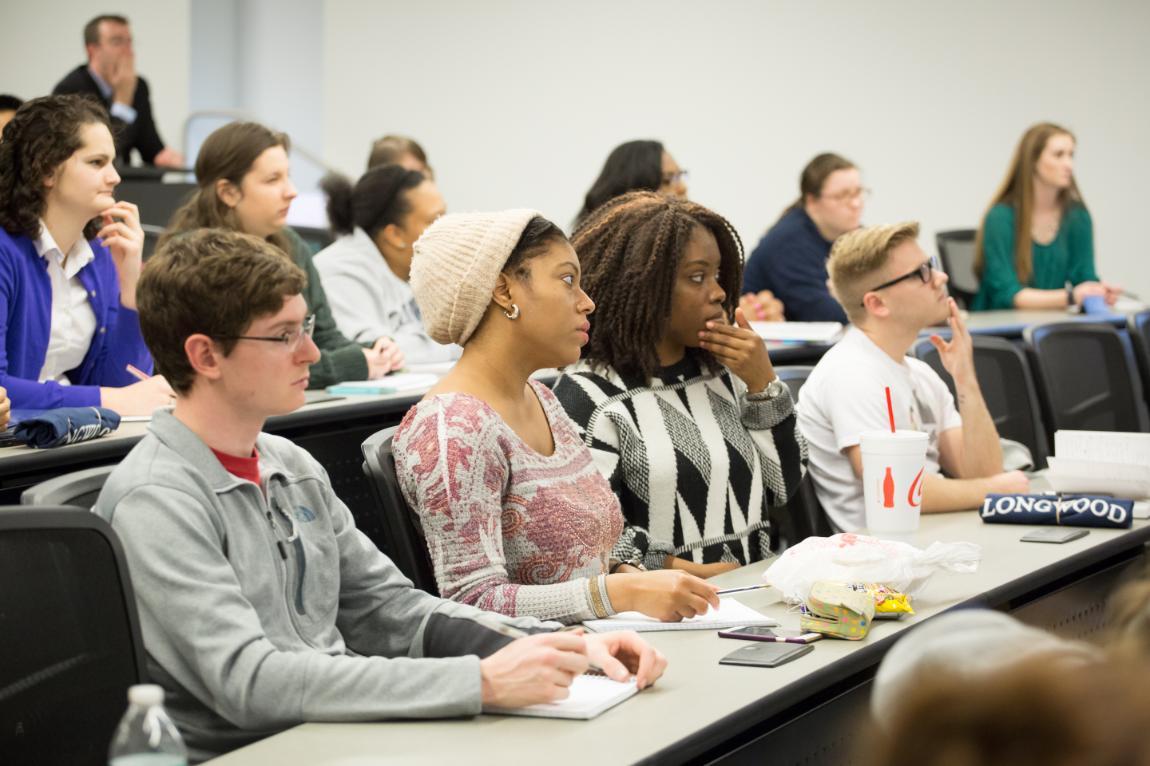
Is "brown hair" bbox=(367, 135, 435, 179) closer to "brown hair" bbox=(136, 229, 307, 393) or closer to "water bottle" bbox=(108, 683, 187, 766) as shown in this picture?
"brown hair" bbox=(136, 229, 307, 393)

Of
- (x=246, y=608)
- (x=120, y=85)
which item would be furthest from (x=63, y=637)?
(x=120, y=85)

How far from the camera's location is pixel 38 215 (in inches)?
122

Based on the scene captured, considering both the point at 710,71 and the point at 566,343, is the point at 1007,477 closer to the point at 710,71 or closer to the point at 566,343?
the point at 566,343

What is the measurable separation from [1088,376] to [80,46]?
Result: 19.3 ft

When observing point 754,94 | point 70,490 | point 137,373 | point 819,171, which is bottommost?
point 137,373

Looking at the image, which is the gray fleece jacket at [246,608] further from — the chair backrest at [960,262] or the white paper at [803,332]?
the chair backrest at [960,262]

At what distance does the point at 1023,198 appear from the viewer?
5.96 m

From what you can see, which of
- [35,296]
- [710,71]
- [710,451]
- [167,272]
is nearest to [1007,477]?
[710,451]

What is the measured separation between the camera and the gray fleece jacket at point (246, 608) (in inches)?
59.2

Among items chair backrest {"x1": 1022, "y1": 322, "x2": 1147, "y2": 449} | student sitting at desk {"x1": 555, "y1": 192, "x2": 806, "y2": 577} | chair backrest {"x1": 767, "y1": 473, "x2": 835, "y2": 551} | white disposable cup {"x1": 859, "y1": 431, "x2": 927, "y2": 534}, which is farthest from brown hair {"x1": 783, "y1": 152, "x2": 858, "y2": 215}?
white disposable cup {"x1": 859, "y1": 431, "x2": 927, "y2": 534}

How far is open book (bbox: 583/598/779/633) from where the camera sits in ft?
6.15

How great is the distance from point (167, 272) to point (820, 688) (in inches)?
37.2

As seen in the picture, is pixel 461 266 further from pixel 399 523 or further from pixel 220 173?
pixel 220 173

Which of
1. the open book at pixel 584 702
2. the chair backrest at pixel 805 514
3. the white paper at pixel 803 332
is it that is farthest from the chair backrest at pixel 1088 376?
the open book at pixel 584 702
